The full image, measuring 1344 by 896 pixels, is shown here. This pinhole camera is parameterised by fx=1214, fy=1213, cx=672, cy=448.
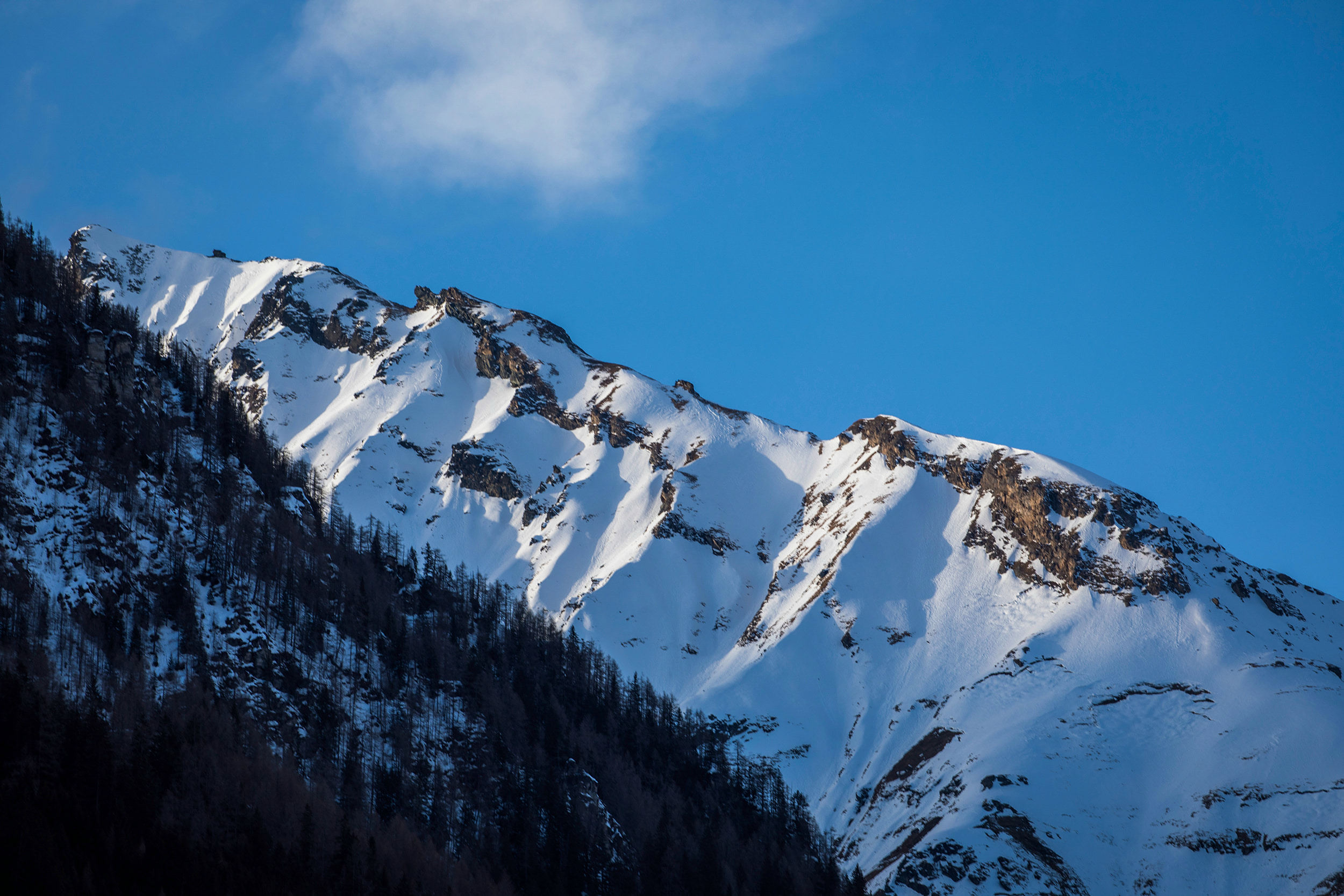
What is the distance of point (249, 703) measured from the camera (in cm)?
10931

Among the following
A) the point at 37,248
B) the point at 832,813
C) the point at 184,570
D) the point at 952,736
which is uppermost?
the point at 37,248

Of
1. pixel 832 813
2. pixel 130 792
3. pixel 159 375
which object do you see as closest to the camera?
pixel 130 792

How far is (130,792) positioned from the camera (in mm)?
87688

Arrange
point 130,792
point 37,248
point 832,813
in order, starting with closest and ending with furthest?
point 130,792 < point 37,248 < point 832,813

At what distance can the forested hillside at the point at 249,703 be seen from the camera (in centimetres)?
8769

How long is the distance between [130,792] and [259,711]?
72.7 ft

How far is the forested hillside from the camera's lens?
87.7m

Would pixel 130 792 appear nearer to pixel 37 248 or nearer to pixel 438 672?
pixel 438 672

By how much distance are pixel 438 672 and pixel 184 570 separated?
1257 inches

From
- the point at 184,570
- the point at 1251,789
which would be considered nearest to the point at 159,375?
the point at 184,570

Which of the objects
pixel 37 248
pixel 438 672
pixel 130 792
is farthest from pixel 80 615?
pixel 37 248

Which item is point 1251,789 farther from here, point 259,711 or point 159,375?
point 159,375

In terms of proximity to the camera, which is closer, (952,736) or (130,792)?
(130,792)

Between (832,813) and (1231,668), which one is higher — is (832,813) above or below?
below
